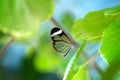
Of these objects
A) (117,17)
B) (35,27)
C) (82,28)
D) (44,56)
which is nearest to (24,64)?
(44,56)

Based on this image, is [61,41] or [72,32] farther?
[72,32]

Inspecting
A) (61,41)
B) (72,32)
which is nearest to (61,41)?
(61,41)

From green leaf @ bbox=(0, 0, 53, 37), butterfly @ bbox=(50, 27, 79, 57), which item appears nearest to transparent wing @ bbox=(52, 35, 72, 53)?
butterfly @ bbox=(50, 27, 79, 57)

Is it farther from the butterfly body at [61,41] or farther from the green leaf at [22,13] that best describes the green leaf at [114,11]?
the green leaf at [22,13]

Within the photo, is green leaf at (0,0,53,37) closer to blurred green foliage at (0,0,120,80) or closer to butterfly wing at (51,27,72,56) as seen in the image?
blurred green foliage at (0,0,120,80)

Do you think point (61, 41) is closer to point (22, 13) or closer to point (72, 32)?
point (72, 32)

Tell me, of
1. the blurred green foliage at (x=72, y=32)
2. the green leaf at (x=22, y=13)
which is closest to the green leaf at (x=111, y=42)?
the blurred green foliage at (x=72, y=32)

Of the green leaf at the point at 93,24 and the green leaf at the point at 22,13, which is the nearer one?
the green leaf at the point at 93,24
